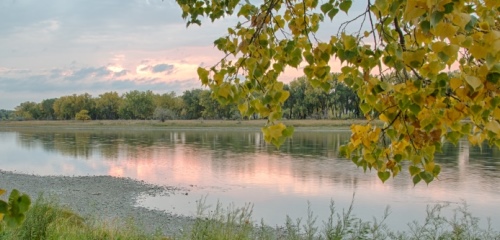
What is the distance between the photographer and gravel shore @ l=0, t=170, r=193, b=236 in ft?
55.1

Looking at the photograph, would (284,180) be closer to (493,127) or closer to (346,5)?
(346,5)

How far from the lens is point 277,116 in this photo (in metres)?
2.61

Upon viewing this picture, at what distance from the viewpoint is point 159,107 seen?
409 ft

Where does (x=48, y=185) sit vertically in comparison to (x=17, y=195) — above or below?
below

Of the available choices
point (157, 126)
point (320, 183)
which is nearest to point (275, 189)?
point (320, 183)

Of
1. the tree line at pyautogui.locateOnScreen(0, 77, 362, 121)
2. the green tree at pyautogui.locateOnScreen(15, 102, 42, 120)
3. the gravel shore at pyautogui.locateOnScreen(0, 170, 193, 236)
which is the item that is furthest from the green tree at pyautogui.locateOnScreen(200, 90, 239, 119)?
the gravel shore at pyautogui.locateOnScreen(0, 170, 193, 236)

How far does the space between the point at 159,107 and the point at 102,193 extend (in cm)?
10390

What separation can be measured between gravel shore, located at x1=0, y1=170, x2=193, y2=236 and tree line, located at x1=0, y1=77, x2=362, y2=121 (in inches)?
2811

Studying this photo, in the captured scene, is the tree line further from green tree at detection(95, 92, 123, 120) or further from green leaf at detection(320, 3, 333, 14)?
green leaf at detection(320, 3, 333, 14)

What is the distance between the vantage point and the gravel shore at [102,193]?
1678cm

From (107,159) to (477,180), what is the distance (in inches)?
1074

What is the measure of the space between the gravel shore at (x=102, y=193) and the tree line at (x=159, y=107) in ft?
234

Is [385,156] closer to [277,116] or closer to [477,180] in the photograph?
[277,116]

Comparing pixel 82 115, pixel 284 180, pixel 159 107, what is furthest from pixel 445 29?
pixel 82 115
